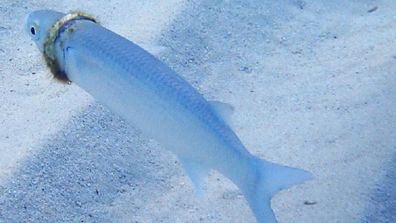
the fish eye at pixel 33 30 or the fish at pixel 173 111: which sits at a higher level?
the fish at pixel 173 111

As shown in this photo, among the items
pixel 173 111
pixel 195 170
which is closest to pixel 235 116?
pixel 195 170

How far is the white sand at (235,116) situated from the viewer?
2.55 m

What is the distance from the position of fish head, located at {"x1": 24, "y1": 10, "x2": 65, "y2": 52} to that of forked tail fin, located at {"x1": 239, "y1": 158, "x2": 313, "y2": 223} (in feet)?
2.53

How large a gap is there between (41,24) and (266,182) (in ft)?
2.83

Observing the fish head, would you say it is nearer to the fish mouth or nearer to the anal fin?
the fish mouth

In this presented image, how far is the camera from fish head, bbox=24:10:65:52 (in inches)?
71.3

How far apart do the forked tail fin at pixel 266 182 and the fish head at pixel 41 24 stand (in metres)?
0.77

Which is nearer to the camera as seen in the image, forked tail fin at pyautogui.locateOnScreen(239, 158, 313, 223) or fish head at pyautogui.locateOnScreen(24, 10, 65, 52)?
forked tail fin at pyautogui.locateOnScreen(239, 158, 313, 223)

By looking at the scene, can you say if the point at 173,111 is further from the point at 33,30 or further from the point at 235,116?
the point at 235,116

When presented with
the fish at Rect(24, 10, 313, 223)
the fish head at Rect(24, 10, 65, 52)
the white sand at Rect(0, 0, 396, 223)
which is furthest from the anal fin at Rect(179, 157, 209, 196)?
the white sand at Rect(0, 0, 396, 223)

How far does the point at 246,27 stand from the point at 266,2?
39cm

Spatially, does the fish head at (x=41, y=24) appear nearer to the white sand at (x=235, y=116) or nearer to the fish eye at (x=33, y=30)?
the fish eye at (x=33, y=30)

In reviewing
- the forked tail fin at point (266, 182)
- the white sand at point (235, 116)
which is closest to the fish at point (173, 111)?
the forked tail fin at point (266, 182)

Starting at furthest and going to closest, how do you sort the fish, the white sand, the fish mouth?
the white sand, the fish mouth, the fish
